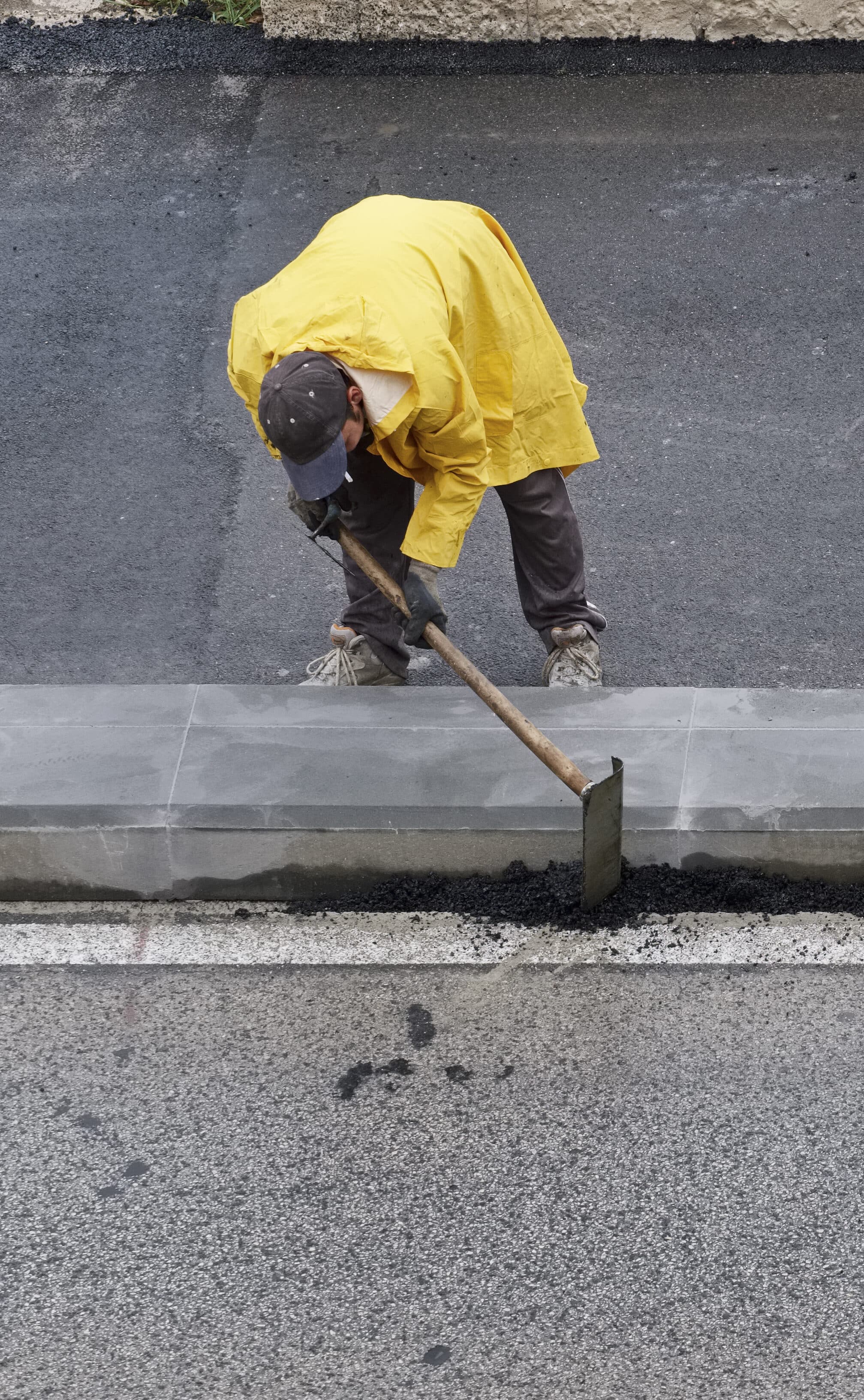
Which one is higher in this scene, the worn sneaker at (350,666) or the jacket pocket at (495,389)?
the jacket pocket at (495,389)

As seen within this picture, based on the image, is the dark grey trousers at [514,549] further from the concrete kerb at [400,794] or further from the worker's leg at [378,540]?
the concrete kerb at [400,794]

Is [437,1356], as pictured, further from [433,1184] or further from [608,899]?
[608,899]

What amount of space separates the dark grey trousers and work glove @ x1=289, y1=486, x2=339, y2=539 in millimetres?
72

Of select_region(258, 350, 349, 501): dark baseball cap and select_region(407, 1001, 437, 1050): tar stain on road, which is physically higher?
select_region(258, 350, 349, 501): dark baseball cap

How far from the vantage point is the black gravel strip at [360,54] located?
285 inches

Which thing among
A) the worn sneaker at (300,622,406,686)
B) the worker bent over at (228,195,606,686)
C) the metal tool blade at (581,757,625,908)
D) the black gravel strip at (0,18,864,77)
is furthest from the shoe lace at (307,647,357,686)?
the black gravel strip at (0,18,864,77)

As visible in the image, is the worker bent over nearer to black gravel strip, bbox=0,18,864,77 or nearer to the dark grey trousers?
the dark grey trousers

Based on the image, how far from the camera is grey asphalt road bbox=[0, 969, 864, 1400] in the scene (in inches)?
Answer: 104

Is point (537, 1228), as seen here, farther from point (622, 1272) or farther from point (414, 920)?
point (414, 920)

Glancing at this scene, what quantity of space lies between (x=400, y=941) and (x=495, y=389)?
4.52 ft

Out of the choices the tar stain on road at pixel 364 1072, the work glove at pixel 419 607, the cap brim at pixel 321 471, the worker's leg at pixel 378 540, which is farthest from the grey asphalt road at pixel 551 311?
the tar stain on road at pixel 364 1072

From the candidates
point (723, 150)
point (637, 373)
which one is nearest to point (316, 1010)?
point (637, 373)

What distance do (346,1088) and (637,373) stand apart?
3.32 metres

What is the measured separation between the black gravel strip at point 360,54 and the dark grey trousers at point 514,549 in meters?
4.11
